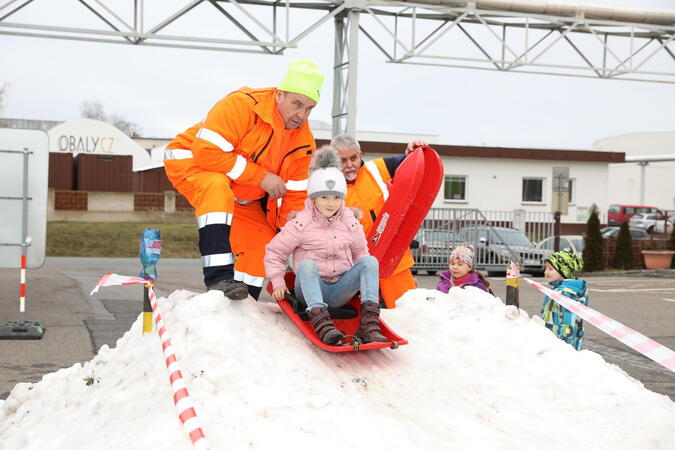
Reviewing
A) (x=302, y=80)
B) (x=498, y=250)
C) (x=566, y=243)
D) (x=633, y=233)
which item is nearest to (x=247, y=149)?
(x=302, y=80)

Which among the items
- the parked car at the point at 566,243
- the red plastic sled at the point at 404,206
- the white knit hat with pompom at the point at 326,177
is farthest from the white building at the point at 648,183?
the white knit hat with pompom at the point at 326,177

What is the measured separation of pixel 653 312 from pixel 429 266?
9.36 m

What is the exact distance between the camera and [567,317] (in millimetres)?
7051

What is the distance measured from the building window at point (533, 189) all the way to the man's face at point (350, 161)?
1342 inches

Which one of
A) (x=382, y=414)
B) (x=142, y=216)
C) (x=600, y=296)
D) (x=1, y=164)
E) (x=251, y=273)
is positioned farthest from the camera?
(x=142, y=216)

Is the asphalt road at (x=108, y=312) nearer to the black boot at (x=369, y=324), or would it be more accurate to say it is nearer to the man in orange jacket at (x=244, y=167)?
the man in orange jacket at (x=244, y=167)

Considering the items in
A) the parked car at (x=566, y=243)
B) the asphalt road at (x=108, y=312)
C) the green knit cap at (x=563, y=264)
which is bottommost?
the asphalt road at (x=108, y=312)

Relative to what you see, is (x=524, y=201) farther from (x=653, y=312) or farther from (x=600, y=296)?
(x=653, y=312)

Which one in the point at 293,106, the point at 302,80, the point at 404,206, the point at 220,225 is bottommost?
the point at 220,225

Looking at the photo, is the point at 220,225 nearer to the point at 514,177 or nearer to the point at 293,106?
the point at 293,106

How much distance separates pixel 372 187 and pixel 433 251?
17425 millimetres

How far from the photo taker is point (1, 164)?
399 inches

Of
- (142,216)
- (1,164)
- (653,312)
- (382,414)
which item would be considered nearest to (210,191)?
(382,414)

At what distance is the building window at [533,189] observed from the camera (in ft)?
130
